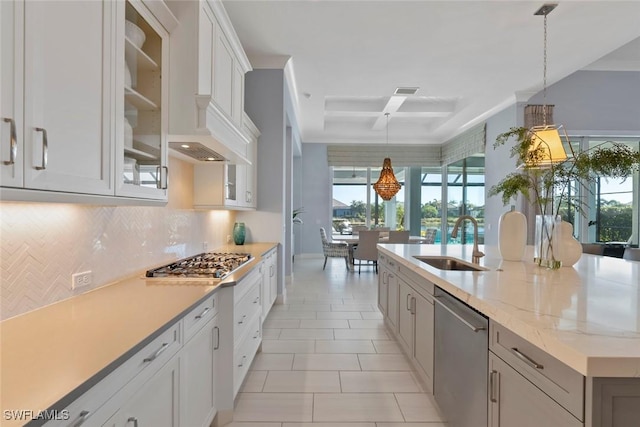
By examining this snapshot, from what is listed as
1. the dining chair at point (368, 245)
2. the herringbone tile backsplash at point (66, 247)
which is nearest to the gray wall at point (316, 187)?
the dining chair at point (368, 245)

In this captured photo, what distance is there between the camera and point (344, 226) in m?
9.41

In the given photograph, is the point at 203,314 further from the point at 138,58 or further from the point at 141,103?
the point at 138,58

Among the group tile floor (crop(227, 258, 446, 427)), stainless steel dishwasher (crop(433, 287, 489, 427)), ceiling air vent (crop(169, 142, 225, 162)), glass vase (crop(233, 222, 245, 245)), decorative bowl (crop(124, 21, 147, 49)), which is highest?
decorative bowl (crop(124, 21, 147, 49))

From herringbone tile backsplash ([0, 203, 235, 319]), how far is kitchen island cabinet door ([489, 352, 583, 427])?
1900 millimetres

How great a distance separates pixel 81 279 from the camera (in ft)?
5.15

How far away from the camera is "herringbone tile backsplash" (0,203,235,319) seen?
48.0 inches

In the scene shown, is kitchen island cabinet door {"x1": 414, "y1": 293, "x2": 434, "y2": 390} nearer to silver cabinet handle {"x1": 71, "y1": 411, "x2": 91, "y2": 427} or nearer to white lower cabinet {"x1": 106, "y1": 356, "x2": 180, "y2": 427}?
white lower cabinet {"x1": 106, "y1": 356, "x2": 180, "y2": 427}

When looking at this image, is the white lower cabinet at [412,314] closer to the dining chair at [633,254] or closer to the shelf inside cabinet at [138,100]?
the shelf inside cabinet at [138,100]

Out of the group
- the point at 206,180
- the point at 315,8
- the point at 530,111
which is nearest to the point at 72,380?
the point at 206,180

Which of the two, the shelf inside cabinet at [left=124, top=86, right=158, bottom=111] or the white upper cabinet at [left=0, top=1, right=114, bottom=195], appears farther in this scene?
the shelf inside cabinet at [left=124, top=86, right=158, bottom=111]

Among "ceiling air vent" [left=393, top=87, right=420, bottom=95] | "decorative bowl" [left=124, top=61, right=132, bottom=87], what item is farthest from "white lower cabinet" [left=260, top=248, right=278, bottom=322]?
"ceiling air vent" [left=393, top=87, right=420, bottom=95]

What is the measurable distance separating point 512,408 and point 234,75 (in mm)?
2794

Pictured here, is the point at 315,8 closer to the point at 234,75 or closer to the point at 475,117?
the point at 234,75

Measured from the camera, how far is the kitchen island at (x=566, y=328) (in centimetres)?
90
